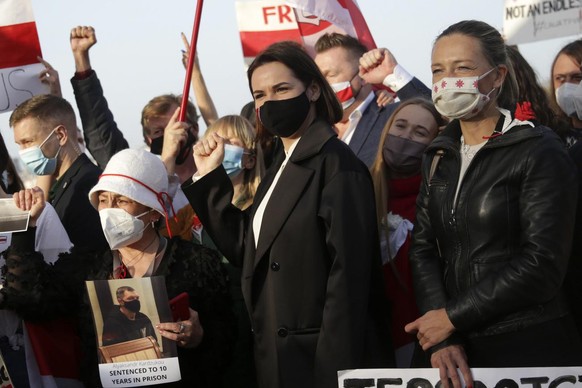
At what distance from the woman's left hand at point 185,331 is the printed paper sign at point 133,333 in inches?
1.3

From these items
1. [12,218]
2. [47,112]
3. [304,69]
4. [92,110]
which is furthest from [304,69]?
[92,110]

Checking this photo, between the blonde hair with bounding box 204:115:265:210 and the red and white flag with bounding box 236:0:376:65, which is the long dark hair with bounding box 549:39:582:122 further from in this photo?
the blonde hair with bounding box 204:115:265:210

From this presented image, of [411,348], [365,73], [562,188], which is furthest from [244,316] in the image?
[562,188]

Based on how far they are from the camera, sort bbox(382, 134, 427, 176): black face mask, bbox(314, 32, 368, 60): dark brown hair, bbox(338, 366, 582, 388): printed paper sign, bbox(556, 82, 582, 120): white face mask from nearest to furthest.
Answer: bbox(338, 366, 582, 388): printed paper sign, bbox(382, 134, 427, 176): black face mask, bbox(556, 82, 582, 120): white face mask, bbox(314, 32, 368, 60): dark brown hair

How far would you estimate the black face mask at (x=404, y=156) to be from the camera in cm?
505

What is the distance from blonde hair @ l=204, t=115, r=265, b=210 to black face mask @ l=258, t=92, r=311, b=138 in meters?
1.26

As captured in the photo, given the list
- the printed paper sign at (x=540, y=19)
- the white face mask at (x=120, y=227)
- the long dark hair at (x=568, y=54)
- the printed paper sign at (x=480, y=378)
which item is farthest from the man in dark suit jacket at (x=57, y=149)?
the printed paper sign at (x=540, y=19)

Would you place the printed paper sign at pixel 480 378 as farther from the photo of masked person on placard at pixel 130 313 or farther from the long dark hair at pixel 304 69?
the long dark hair at pixel 304 69

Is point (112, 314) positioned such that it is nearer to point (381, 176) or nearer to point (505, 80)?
point (381, 176)

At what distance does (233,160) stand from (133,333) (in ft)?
5.94

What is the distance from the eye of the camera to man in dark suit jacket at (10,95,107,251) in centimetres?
607

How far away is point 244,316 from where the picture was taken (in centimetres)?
539

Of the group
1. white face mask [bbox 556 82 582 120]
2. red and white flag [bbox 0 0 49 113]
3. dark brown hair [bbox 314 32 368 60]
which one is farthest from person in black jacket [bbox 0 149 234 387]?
red and white flag [bbox 0 0 49 113]

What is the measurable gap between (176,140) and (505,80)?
87.2 inches
